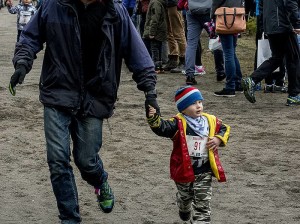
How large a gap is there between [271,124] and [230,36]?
2.04 m

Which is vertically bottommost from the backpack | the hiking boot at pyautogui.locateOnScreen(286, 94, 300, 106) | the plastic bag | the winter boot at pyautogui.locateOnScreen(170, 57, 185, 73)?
the winter boot at pyautogui.locateOnScreen(170, 57, 185, 73)

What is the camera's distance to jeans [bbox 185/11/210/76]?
39.4ft

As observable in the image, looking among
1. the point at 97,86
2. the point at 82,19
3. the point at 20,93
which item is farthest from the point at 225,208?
the point at 20,93

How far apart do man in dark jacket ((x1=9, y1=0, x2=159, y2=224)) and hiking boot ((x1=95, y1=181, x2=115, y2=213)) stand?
37 centimetres

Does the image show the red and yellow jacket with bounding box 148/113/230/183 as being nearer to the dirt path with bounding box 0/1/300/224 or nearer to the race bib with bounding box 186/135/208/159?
the race bib with bounding box 186/135/208/159

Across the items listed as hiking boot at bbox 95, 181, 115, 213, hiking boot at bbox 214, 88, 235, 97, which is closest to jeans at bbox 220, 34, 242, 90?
hiking boot at bbox 214, 88, 235, 97

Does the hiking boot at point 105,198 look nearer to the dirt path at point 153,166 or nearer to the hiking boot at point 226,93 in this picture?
the dirt path at point 153,166

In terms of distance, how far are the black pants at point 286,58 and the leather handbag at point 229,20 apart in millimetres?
640

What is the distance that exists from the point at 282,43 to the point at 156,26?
3344 millimetres

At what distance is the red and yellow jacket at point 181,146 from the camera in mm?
5520

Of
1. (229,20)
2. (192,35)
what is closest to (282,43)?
(229,20)

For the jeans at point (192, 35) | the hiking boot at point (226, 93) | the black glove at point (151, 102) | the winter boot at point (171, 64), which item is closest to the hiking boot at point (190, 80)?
the jeans at point (192, 35)

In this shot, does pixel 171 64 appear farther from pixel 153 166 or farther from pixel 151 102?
pixel 151 102

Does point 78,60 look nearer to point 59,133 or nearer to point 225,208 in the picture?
point 59,133
